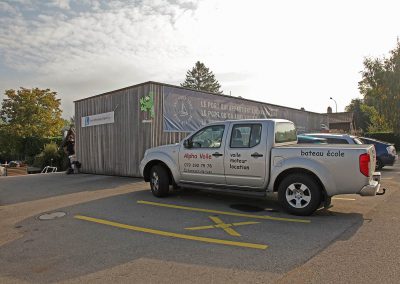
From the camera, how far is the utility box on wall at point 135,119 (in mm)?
12742

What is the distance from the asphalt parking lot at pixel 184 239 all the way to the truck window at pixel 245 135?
139cm

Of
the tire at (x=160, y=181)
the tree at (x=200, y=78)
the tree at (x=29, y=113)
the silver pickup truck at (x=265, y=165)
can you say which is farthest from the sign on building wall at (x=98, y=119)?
the tree at (x=200, y=78)

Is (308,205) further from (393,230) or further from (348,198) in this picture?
(348,198)

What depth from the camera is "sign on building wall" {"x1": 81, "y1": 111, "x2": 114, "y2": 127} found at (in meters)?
14.4

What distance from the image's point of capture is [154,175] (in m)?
8.85

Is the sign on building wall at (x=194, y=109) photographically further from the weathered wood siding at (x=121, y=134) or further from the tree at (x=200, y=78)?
the tree at (x=200, y=78)

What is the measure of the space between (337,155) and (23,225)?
606cm

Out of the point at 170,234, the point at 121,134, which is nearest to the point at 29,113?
the point at 121,134

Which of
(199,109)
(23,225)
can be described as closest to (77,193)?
(23,225)

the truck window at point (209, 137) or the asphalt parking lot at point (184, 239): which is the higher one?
the truck window at point (209, 137)

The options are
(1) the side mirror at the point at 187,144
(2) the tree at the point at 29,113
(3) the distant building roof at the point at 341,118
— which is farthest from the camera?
(3) the distant building roof at the point at 341,118

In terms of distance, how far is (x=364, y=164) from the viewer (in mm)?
6191

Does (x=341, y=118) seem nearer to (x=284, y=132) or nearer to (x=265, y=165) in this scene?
(x=284, y=132)

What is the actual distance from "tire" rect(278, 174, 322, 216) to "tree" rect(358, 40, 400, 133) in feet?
80.7
